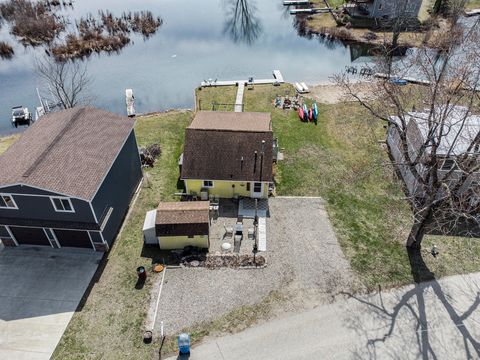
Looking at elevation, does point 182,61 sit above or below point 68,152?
below

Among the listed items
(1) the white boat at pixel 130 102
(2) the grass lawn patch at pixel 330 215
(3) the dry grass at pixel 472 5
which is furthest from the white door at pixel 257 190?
(3) the dry grass at pixel 472 5

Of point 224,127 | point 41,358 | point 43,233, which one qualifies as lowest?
point 41,358

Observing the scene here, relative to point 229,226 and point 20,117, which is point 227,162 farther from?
point 20,117

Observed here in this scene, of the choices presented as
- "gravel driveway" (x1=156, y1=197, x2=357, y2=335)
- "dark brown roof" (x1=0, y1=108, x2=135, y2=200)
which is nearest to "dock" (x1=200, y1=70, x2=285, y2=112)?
"dark brown roof" (x1=0, y1=108, x2=135, y2=200)

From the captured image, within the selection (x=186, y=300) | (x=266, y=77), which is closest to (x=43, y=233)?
(x=186, y=300)

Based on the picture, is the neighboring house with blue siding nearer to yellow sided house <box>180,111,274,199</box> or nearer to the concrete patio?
yellow sided house <box>180,111,274,199</box>

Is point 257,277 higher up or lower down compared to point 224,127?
lower down

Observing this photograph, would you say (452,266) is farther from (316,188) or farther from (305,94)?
(305,94)

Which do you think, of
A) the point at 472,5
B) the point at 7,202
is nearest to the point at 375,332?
the point at 7,202
